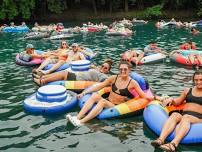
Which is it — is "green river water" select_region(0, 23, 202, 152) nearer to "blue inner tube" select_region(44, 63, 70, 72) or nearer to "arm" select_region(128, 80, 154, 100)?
"arm" select_region(128, 80, 154, 100)

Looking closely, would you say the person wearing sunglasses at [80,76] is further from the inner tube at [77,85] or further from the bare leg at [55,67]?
the bare leg at [55,67]

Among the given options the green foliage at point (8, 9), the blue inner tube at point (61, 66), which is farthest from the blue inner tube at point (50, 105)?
the green foliage at point (8, 9)

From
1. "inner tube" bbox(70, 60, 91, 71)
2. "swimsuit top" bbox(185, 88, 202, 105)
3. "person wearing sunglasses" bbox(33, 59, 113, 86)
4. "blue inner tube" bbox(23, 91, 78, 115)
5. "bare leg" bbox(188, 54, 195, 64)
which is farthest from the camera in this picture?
"bare leg" bbox(188, 54, 195, 64)

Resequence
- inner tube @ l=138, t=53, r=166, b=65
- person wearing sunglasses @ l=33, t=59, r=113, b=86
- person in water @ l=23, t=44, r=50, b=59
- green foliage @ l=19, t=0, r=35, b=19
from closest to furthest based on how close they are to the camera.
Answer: person wearing sunglasses @ l=33, t=59, r=113, b=86
person in water @ l=23, t=44, r=50, b=59
inner tube @ l=138, t=53, r=166, b=65
green foliage @ l=19, t=0, r=35, b=19

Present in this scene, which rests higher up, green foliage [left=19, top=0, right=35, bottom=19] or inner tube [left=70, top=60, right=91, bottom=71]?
green foliage [left=19, top=0, right=35, bottom=19]

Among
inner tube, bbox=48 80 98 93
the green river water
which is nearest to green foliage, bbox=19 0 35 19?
the green river water

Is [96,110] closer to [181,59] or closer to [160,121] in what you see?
[160,121]

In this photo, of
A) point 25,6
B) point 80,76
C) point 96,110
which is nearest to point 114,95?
point 96,110

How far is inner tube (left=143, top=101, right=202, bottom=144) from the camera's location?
7.25m

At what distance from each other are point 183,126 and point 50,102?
3.65m

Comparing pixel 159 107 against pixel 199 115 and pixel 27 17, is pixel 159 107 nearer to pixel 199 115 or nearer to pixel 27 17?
pixel 199 115

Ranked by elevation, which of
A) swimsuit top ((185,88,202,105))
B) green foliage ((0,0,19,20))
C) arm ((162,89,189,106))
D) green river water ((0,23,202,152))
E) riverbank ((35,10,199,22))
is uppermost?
green foliage ((0,0,19,20))

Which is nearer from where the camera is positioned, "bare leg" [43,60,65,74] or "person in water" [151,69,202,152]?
"person in water" [151,69,202,152]

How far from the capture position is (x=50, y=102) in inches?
373
